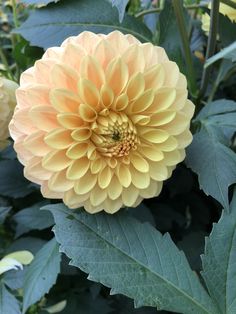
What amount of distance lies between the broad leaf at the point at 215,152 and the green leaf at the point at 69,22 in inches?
7.4

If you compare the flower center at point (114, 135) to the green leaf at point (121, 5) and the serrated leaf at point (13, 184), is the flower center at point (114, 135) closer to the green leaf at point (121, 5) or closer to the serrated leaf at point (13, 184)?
the green leaf at point (121, 5)

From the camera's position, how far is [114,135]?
624 mm

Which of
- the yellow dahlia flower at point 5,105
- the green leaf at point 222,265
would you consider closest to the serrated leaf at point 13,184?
the yellow dahlia flower at point 5,105

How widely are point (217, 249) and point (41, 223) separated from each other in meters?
0.35

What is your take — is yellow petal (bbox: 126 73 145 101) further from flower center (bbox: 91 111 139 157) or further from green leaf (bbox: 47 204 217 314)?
green leaf (bbox: 47 204 217 314)

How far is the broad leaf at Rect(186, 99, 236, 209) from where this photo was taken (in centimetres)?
63

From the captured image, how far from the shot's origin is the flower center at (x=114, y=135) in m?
0.62

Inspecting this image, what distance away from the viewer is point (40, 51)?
87 centimetres

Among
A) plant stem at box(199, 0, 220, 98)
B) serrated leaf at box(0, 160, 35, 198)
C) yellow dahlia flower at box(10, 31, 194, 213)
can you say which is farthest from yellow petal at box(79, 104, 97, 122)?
serrated leaf at box(0, 160, 35, 198)

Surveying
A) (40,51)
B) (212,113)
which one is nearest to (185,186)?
(212,113)

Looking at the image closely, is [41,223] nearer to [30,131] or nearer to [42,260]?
[42,260]

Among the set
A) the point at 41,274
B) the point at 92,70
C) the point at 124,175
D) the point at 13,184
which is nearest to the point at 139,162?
the point at 124,175

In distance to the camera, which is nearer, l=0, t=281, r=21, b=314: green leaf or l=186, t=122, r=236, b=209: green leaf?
l=186, t=122, r=236, b=209: green leaf

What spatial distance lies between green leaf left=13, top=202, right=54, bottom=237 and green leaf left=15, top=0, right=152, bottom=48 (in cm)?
27
